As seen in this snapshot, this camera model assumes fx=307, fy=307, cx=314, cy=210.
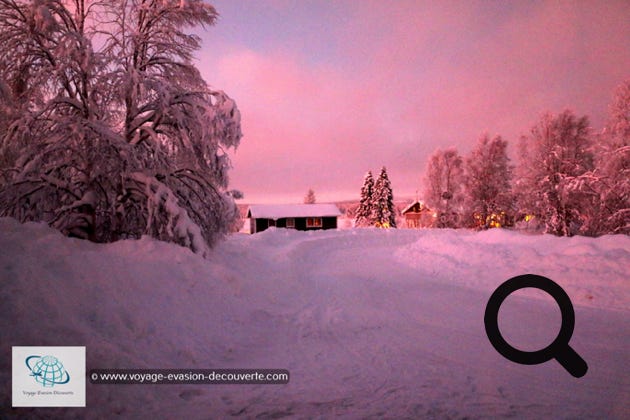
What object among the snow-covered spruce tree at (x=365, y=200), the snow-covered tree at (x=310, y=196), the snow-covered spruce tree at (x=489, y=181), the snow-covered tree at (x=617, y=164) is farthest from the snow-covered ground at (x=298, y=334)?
the snow-covered tree at (x=310, y=196)

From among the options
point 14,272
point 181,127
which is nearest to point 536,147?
point 181,127

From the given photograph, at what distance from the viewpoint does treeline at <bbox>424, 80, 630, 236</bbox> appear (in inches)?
666

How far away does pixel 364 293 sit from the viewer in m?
9.64

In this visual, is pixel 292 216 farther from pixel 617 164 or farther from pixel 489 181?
pixel 617 164

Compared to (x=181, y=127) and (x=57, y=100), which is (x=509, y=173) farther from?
(x=57, y=100)

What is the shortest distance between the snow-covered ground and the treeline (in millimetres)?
9484

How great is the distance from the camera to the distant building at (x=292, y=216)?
45.7m

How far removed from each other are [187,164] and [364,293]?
22.6 ft

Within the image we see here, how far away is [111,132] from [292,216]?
128 feet

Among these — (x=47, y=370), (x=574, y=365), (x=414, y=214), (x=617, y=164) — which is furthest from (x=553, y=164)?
(x=414, y=214)

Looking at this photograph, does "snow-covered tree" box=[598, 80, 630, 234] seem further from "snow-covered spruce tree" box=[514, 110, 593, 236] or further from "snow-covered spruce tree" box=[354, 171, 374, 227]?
"snow-covered spruce tree" box=[354, 171, 374, 227]

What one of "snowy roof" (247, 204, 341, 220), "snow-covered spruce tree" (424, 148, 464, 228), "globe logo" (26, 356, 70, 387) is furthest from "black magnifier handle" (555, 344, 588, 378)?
"snowy roof" (247, 204, 341, 220)

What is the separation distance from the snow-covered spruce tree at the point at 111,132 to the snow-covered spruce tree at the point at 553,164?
26.4 meters

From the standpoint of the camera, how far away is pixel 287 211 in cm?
4753
